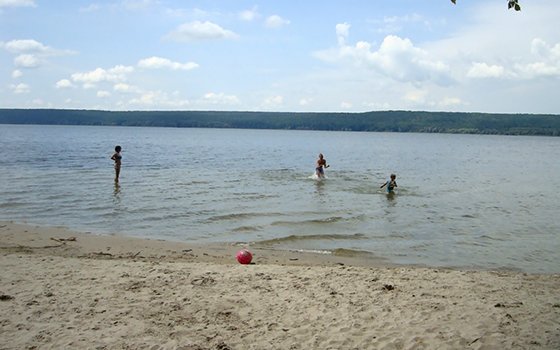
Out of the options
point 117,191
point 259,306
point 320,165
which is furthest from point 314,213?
point 320,165

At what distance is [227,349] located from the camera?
5.50 metres

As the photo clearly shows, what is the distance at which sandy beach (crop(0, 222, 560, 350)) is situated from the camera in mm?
5672

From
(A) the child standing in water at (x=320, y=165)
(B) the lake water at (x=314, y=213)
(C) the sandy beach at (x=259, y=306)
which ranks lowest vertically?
(B) the lake water at (x=314, y=213)

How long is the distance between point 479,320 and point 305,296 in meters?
2.44

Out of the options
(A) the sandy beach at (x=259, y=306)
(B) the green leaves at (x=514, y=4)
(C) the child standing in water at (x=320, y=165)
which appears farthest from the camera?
(C) the child standing in water at (x=320, y=165)

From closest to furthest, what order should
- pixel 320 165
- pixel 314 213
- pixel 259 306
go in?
pixel 259 306 < pixel 314 213 < pixel 320 165

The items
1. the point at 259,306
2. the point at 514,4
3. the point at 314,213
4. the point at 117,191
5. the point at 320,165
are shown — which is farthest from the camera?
the point at 320,165

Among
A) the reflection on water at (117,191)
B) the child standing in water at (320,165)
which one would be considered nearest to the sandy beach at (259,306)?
the reflection on water at (117,191)

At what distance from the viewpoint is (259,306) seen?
6.79 metres

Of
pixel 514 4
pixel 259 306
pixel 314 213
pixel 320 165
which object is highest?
pixel 514 4

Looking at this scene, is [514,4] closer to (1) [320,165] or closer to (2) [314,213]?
(2) [314,213]

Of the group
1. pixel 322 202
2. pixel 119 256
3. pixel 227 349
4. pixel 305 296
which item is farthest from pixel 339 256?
pixel 322 202

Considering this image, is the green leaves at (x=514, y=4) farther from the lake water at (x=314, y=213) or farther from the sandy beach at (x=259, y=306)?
the lake water at (x=314, y=213)

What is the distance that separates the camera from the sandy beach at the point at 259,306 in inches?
223
